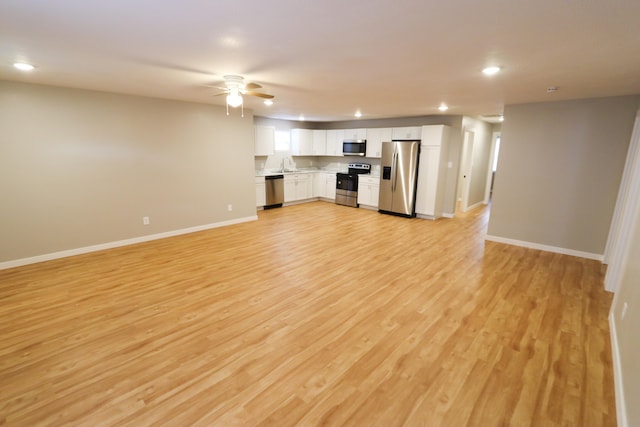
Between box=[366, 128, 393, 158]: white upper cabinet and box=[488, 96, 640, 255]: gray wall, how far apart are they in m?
2.91

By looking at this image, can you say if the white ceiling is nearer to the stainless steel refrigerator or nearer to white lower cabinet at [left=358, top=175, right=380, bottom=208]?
the stainless steel refrigerator

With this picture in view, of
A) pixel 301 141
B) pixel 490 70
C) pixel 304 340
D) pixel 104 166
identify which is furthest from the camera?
pixel 301 141

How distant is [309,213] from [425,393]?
554 cm

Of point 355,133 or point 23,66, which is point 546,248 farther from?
point 23,66

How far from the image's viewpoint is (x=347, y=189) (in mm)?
8086

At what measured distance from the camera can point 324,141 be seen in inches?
339

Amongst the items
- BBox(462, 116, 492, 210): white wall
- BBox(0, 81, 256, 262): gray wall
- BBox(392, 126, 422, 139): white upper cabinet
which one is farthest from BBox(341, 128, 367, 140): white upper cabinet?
BBox(0, 81, 256, 262): gray wall

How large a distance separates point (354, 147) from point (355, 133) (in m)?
0.40

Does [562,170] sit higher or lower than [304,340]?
higher

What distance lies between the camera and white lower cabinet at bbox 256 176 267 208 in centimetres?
723

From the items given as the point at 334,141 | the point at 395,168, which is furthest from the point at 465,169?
the point at 334,141

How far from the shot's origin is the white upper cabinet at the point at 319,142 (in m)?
8.59

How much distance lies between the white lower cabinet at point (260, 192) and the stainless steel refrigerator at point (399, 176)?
3.03m

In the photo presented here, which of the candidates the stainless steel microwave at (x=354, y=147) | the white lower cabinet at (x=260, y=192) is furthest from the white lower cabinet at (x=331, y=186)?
the white lower cabinet at (x=260, y=192)
